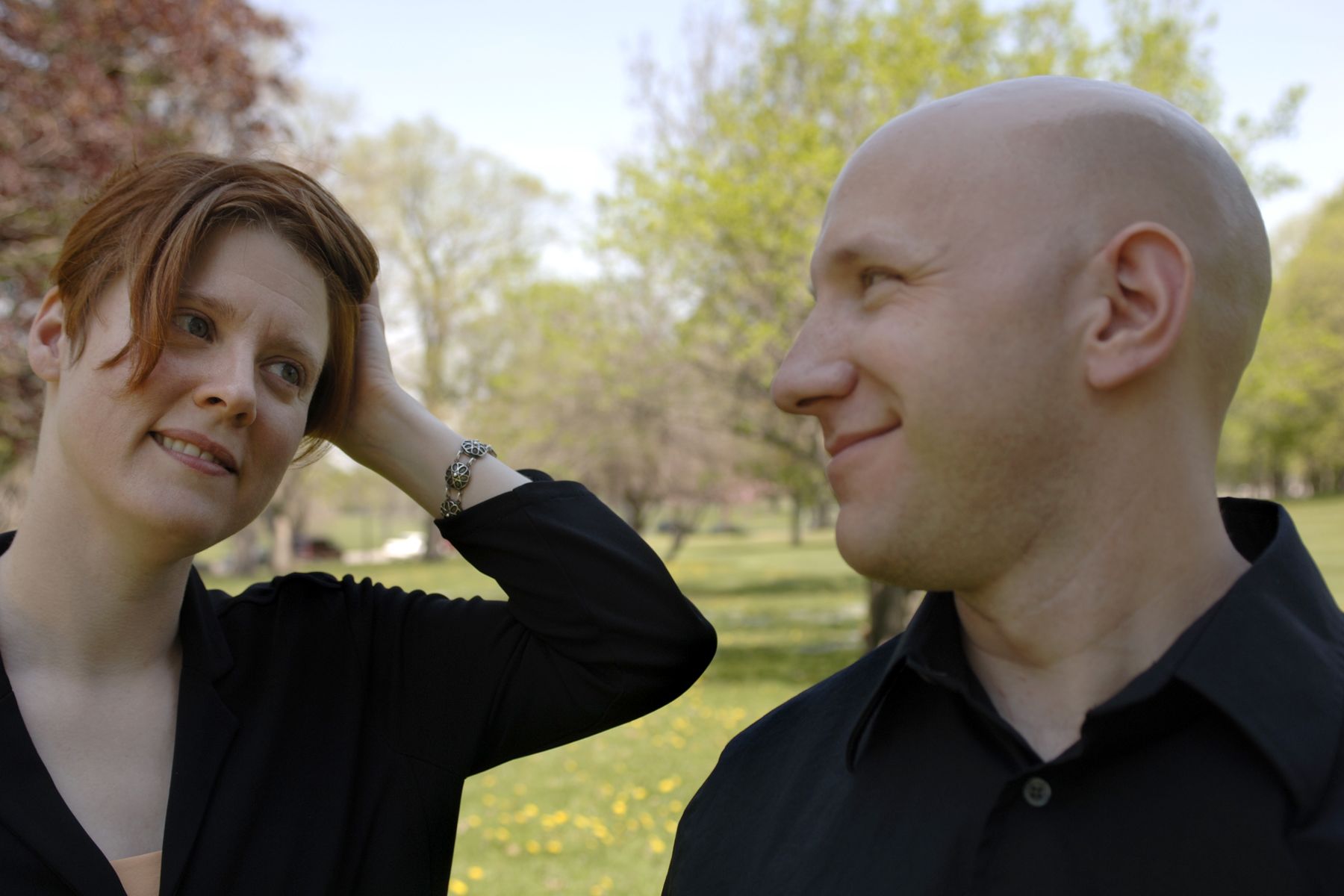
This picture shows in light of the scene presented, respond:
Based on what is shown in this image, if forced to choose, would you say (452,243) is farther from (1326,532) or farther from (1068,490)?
(1068,490)

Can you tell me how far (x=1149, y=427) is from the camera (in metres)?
1.43

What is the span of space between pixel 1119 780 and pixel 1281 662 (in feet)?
0.79

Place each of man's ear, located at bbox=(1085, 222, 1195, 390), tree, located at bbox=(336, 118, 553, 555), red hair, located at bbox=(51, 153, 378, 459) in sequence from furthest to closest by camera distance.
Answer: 1. tree, located at bbox=(336, 118, 553, 555)
2. red hair, located at bbox=(51, 153, 378, 459)
3. man's ear, located at bbox=(1085, 222, 1195, 390)

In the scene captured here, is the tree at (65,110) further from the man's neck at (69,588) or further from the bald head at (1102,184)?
the bald head at (1102,184)

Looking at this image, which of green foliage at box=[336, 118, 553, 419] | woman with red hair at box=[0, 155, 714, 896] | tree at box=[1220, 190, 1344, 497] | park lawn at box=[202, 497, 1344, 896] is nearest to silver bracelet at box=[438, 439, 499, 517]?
woman with red hair at box=[0, 155, 714, 896]

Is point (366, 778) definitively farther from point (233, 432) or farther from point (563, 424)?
point (563, 424)

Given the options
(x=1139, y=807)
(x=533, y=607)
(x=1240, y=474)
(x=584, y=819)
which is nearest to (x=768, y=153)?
(x=584, y=819)

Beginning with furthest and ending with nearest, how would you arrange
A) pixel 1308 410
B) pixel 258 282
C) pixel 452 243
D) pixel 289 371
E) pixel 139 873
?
pixel 1308 410 → pixel 452 243 → pixel 289 371 → pixel 258 282 → pixel 139 873

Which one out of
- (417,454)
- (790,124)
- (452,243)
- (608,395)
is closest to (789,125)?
(790,124)

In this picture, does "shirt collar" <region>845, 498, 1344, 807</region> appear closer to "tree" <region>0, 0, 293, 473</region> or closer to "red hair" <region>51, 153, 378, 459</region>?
"red hair" <region>51, 153, 378, 459</region>

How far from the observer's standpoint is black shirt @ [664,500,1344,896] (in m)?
1.29

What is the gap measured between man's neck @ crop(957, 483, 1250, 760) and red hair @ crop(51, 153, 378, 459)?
1.38 metres

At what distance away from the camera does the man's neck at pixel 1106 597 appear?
144 centimetres

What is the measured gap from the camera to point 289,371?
2121 millimetres
